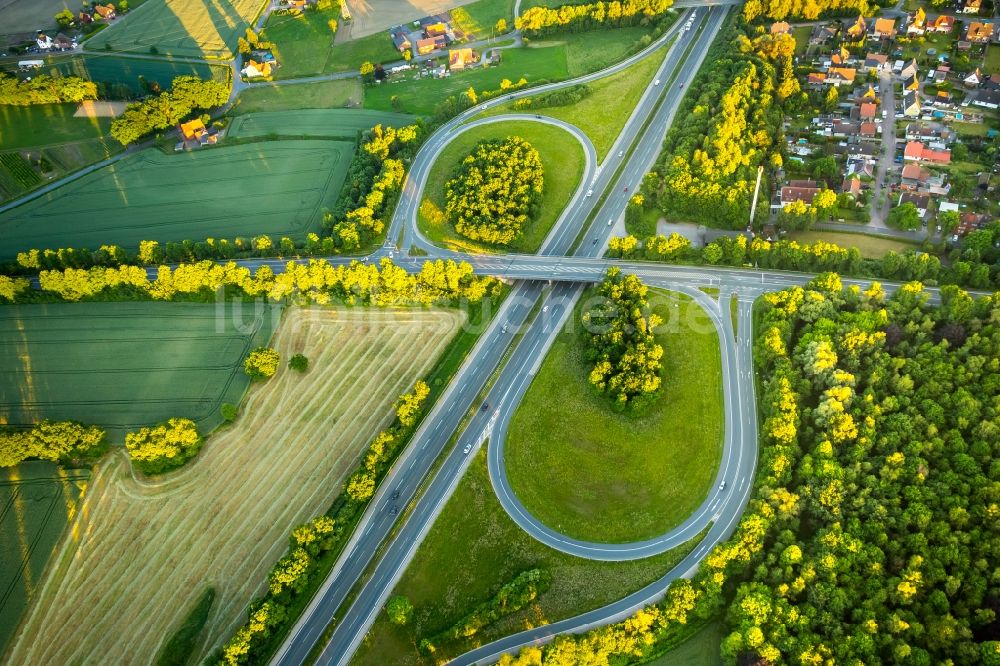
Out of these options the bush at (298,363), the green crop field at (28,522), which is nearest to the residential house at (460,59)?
the bush at (298,363)

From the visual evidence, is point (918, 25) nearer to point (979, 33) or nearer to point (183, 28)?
point (979, 33)

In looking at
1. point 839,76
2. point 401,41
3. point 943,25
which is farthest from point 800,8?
point 401,41

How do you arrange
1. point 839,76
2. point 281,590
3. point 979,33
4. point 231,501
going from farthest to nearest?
point 979,33, point 839,76, point 231,501, point 281,590

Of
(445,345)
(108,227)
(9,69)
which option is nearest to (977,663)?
(445,345)

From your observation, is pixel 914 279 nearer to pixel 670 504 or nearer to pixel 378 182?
pixel 670 504

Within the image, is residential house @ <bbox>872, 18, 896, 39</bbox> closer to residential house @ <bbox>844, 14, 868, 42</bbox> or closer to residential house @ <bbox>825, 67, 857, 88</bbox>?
residential house @ <bbox>844, 14, 868, 42</bbox>
